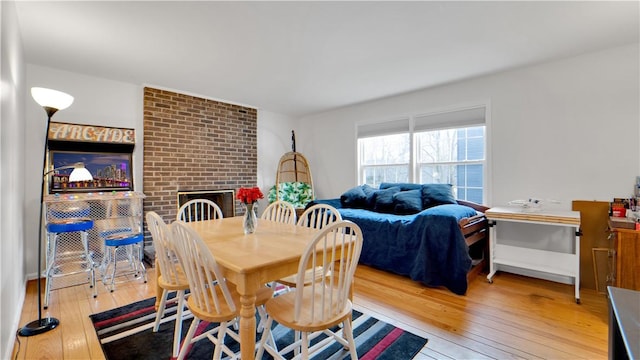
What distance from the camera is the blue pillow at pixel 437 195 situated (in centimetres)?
354

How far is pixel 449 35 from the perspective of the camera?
2443 millimetres

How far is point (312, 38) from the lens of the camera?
8.25 ft

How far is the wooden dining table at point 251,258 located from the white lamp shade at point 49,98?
1438 mm

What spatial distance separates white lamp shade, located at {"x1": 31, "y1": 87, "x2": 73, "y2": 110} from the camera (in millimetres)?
2008

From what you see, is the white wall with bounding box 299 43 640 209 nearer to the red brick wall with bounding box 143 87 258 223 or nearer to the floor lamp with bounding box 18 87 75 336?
the red brick wall with bounding box 143 87 258 223

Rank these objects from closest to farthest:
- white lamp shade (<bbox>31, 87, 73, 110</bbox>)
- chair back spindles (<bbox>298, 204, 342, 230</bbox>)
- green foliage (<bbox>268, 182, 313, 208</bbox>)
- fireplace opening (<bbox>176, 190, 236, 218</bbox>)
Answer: white lamp shade (<bbox>31, 87, 73, 110</bbox>), chair back spindles (<bbox>298, 204, 342, 230</bbox>), fireplace opening (<bbox>176, 190, 236, 218</bbox>), green foliage (<bbox>268, 182, 313, 208</bbox>)

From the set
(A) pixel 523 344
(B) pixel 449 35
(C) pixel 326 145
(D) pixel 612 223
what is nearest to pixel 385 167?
(C) pixel 326 145

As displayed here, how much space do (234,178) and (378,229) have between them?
8.87 feet

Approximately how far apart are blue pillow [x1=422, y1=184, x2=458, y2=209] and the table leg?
2.85m

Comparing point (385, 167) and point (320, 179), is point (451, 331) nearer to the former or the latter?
point (385, 167)

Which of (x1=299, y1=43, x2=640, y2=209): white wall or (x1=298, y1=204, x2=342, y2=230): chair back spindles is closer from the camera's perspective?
(x1=298, y1=204, x2=342, y2=230): chair back spindles

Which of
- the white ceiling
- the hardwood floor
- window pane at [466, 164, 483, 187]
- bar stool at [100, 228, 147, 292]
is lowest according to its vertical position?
the hardwood floor

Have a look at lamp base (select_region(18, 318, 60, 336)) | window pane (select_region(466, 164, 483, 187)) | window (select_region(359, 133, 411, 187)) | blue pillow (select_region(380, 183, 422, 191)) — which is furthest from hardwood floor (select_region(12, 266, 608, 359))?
window (select_region(359, 133, 411, 187))

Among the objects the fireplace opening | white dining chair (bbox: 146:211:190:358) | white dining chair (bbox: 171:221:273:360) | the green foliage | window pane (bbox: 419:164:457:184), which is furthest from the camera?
the green foliage
